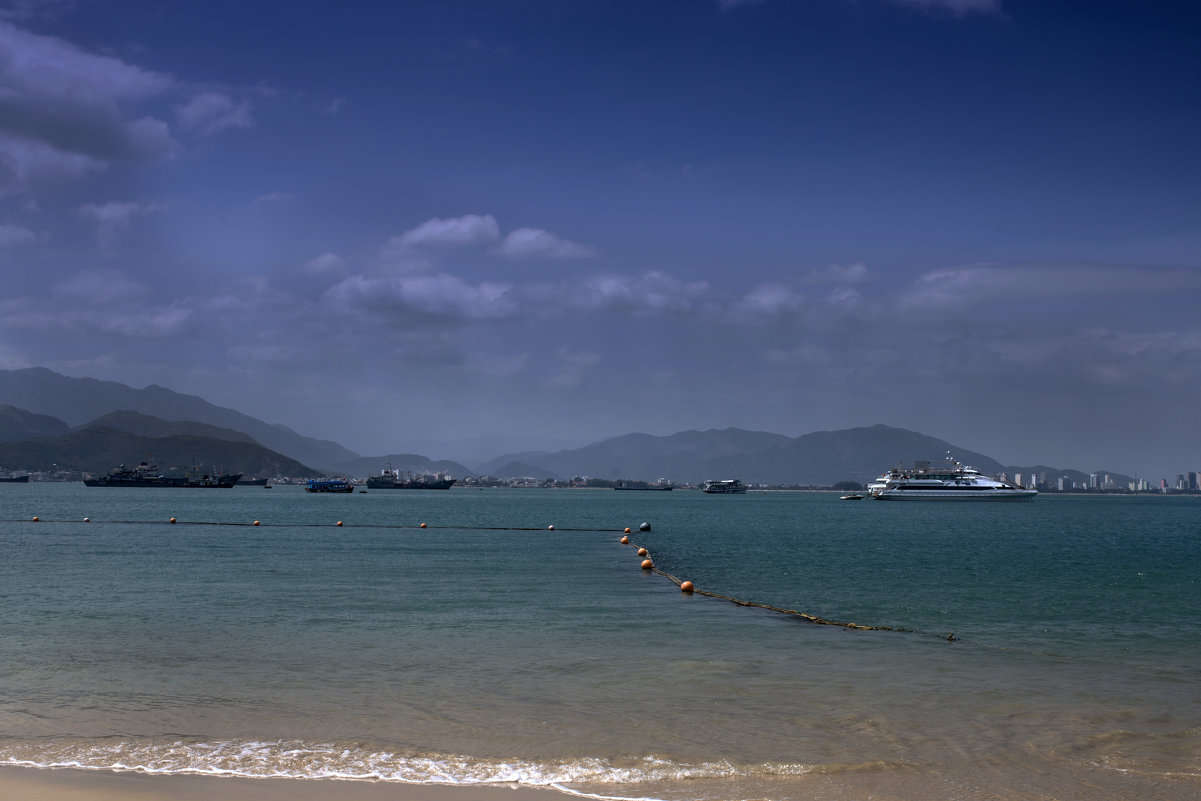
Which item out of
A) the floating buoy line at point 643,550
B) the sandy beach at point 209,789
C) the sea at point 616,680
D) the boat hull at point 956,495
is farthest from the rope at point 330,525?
the boat hull at point 956,495

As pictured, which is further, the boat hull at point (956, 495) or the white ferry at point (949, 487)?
the white ferry at point (949, 487)

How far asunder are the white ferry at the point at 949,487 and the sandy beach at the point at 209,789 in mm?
166326

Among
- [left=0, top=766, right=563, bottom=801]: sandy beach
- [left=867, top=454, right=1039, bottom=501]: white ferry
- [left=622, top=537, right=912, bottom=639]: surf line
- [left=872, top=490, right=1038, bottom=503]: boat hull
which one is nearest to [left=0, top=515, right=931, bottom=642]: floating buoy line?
[left=622, top=537, right=912, bottom=639]: surf line

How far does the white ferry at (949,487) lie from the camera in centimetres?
16900

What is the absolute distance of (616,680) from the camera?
1716 centimetres

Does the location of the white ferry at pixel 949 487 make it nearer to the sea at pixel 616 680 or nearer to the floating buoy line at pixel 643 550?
the floating buoy line at pixel 643 550

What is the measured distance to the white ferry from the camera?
16900 cm

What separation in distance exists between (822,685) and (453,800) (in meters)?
8.81

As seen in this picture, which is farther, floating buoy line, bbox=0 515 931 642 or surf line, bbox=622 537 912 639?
floating buoy line, bbox=0 515 931 642

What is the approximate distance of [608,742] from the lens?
13.0 m

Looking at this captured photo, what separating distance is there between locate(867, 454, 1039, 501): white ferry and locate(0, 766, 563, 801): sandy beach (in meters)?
166

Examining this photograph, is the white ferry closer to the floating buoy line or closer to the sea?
the floating buoy line

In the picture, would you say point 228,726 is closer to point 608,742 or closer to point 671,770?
point 608,742

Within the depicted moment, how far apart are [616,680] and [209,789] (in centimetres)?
818
